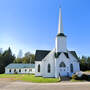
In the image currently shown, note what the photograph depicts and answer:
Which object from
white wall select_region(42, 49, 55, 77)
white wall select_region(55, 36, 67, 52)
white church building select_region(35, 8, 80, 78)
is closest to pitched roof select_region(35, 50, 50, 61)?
white church building select_region(35, 8, 80, 78)

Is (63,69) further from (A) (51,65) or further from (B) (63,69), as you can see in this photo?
(A) (51,65)

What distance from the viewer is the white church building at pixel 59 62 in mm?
27953

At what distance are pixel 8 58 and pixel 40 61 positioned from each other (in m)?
37.3

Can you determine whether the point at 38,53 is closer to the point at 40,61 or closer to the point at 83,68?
the point at 40,61

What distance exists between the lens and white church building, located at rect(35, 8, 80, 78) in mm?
27953

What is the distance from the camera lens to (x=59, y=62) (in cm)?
2809

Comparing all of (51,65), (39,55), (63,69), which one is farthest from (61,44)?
(39,55)

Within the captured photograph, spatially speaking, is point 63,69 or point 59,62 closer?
point 63,69

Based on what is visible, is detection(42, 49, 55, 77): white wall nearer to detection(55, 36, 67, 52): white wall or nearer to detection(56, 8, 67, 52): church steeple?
detection(55, 36, 67, 52): white wall

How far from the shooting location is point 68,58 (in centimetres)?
2872

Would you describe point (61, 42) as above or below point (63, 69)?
above

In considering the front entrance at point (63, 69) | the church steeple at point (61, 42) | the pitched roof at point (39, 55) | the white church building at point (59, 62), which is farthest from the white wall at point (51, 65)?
the pitched roof at point (39, 55)

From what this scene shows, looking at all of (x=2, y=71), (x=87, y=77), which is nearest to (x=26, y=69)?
(x=2, y=71)

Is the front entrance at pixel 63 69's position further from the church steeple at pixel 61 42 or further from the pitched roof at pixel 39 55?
the pitched roof at pixel 39 55
